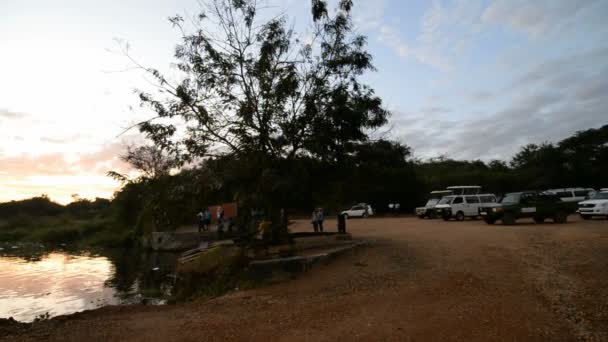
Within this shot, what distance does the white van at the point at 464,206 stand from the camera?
87.9 feet

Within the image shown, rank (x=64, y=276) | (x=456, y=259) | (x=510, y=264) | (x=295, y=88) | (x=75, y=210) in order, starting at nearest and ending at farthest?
1. (x=510, y=264)
2. (x=456, y=259)
3. (x=295, y=88)
4. (x=64, y=276)
5. (x=75, y=210)

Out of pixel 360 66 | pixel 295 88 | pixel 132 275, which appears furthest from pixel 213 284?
pixel 132 275

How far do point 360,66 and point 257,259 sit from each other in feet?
25.9

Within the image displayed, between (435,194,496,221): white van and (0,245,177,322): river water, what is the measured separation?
18.4 meters

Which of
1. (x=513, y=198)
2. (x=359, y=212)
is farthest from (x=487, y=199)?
(x=359, y=212)

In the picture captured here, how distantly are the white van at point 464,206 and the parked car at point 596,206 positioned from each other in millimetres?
5286

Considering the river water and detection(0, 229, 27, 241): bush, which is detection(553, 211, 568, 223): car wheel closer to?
the river water

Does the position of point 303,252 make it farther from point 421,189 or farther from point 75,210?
point 75,210

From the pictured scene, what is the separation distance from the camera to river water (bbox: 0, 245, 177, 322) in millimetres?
12867

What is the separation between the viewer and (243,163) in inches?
496

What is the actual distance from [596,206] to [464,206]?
7.27 meters

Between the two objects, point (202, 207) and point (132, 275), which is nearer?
point (202, 207)

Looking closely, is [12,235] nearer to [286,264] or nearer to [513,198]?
[286,264]

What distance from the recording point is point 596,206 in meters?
22.1
